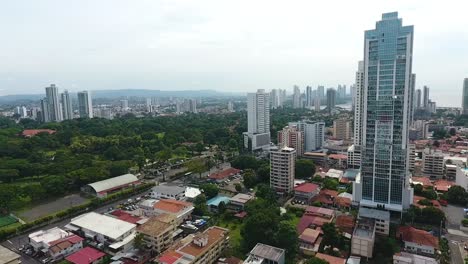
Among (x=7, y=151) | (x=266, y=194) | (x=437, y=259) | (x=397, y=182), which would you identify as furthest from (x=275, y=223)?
(x=7, y=151)

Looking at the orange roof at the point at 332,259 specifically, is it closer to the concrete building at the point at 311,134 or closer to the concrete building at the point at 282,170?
the concrete building at the point at 282,170

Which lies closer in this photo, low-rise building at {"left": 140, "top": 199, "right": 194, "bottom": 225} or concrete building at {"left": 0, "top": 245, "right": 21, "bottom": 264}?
concrete building at {"left": 0, "top": 245, "right": 21, "bottom": 264}

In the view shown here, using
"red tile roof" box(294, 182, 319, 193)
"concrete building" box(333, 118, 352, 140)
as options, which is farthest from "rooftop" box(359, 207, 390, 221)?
"concrete building" box(333, 118, 352, 140)

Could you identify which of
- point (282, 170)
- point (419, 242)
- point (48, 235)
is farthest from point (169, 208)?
point (419, 242)

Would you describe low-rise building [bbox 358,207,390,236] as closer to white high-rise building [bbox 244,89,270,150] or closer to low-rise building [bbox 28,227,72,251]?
low-rise building [bbox 28,227,72,251]

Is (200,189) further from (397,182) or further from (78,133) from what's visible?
(78,133)

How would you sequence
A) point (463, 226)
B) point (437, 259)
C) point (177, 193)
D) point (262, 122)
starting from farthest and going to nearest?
point (262, 122) → point (177, 193) → point (463, 226) → point (437, 259)

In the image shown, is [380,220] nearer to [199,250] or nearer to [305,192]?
[305,192]
